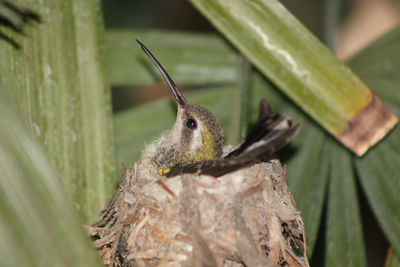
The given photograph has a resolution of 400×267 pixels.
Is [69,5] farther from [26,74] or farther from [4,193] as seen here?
[4,193]

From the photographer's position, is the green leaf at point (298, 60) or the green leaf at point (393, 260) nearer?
the green leaf at point (298, 60)

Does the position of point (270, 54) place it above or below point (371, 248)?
above

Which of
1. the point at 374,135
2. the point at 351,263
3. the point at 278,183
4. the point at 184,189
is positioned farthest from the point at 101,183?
the point at 351,263

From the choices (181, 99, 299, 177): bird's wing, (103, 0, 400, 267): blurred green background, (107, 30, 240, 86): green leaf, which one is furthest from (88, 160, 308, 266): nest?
(103, 0, 400, 267): blurred green background

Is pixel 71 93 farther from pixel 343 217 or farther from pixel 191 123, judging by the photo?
pixel 343 217

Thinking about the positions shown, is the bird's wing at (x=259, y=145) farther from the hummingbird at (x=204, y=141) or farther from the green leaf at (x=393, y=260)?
the green leaf at (x=393, y=260)

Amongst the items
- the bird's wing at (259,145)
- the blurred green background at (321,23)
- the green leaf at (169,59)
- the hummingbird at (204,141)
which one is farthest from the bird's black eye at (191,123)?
the blurred green background at (321,23)

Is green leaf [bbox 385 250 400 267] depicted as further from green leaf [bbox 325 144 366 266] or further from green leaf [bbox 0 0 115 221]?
green leaf [bbox 0 0 115 221]
